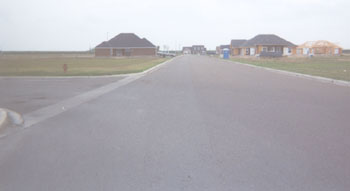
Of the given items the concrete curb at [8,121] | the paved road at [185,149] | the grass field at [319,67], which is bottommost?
the paved road at [185,149]

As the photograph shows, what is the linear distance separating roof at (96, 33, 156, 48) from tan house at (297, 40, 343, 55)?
138ft

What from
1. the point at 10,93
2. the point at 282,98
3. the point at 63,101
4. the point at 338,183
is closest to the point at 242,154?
the point at 338,183

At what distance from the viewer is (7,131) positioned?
25.3 feet

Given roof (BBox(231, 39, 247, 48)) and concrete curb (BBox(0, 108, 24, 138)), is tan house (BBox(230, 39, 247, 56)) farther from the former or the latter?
concrete curb (BBox(0, 108, 24, 138))

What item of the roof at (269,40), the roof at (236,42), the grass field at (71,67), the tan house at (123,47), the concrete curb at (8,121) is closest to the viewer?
the concrete curb at (8,121)

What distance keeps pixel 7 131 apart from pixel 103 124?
2209 mm

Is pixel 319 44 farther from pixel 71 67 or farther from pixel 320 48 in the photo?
pixel 71 67

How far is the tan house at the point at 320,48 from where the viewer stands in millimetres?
89500

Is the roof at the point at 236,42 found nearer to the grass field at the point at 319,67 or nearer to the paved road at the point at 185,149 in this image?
the grass field at the point at 319,67

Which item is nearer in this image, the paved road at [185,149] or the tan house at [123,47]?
the paved road at [185,149]

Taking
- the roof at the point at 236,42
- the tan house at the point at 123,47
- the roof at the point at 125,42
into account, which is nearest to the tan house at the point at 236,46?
the roof at the point at 236,42

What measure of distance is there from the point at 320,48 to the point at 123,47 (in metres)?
Result: 53.9

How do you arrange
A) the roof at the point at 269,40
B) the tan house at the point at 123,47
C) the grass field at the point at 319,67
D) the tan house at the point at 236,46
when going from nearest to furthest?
the grass field at the point at 319,67
the roof at the point at 269,40
the tan house at the point at 123,47
the tan house at the point at 236,46

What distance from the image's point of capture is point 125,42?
8356 cm
